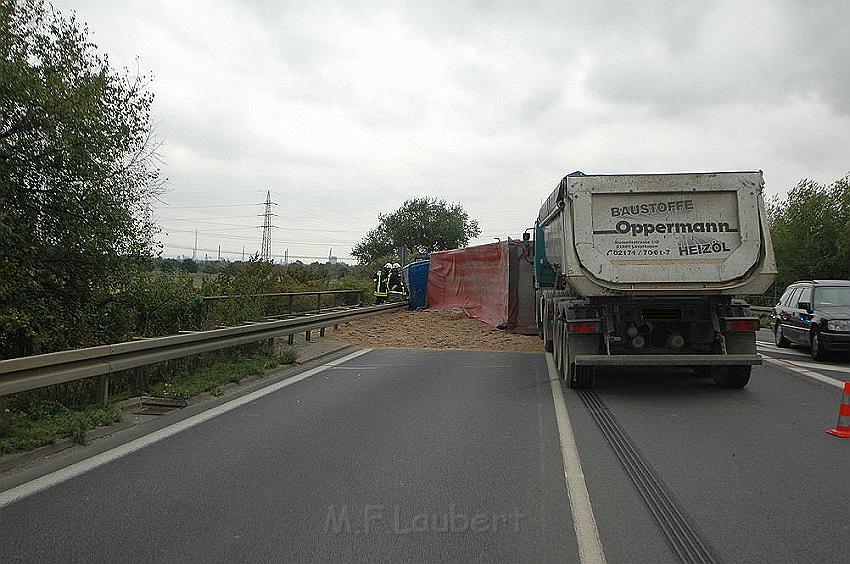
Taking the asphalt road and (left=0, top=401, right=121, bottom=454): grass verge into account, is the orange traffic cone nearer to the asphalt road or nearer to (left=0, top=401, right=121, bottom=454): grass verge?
the asphalt road

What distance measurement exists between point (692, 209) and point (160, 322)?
8.55m

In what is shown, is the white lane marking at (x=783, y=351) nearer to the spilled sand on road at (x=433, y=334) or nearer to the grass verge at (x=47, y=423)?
the spilled sand on road at (x=433, y=334)

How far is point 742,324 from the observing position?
10.0 meters

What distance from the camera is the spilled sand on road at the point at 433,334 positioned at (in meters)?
17.4

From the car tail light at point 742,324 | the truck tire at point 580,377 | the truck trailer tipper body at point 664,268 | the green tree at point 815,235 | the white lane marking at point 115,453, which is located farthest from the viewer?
the green tree at point 815,235

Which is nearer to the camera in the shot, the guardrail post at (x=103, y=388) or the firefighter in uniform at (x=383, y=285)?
the guardrail post at (x=103, y=388)

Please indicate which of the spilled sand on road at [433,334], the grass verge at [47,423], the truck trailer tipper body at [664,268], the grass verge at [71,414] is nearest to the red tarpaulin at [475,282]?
the spilled sand on road at [433,334]

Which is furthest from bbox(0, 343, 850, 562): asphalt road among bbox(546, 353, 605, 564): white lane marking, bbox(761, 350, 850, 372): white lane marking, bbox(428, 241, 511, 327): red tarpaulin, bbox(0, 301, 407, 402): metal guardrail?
bbox(428, 241, 511, 327): red tarpaulin

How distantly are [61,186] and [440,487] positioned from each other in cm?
752

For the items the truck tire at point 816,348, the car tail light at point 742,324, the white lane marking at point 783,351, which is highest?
the car tail light at point 742,324

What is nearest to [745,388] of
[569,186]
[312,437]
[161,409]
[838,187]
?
[569,186]

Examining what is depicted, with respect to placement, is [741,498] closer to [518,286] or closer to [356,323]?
[518,286]

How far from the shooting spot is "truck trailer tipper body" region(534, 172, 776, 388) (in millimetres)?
9875

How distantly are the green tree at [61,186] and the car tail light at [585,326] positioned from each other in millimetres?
6588
